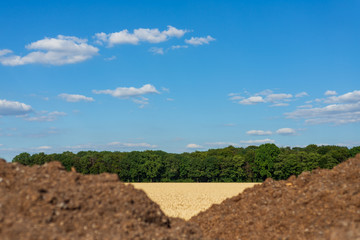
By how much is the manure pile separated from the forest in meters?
62.4

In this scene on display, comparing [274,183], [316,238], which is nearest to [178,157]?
[274,183]

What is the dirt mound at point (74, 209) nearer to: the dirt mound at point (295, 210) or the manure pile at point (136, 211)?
the manure pile at point (136, 211)

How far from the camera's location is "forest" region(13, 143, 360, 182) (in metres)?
73.2

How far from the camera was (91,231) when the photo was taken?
732 centimetres

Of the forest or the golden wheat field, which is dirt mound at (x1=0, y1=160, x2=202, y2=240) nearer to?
the golden wheat field

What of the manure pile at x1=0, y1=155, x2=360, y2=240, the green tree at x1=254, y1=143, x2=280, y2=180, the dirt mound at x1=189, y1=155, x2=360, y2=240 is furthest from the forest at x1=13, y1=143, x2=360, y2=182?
the manure pile at x1=0, y1=155, x2=360, y2=240

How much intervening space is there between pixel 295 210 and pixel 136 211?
5.44 meters

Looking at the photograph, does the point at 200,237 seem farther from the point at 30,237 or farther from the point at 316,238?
the point at 30,237

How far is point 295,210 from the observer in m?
10.8

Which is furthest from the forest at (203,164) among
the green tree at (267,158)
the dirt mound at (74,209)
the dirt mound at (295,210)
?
the dirt mound at (74,209)

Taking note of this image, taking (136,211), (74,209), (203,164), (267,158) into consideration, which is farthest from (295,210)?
(203,164)

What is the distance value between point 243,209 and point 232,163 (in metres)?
69.1

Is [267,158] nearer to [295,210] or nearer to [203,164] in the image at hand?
[203,164]

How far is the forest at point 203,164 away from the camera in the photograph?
73.2m
